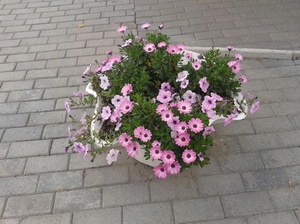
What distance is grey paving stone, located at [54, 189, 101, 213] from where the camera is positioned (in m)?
2.19

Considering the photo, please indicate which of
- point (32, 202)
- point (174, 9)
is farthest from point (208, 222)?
point (174, 9)

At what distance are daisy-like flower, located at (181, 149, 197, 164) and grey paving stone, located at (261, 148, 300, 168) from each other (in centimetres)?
82

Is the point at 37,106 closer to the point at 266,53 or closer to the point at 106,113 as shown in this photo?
the point at 106,113

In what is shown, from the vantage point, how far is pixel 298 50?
11.4 ft

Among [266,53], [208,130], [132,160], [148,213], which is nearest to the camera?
[208,130]

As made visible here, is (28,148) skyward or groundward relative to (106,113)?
groundward

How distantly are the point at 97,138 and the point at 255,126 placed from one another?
1.41 m

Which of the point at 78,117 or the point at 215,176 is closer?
the point at 215,176

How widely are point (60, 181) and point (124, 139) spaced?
0.79 m

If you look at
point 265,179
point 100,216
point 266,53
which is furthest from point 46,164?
point 266,53

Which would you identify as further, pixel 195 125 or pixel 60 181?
pixel 60 181

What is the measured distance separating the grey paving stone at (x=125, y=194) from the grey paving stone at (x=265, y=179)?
745 millimetres

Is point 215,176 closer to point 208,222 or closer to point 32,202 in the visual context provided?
point 208,222

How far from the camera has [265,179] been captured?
90.2 inches
